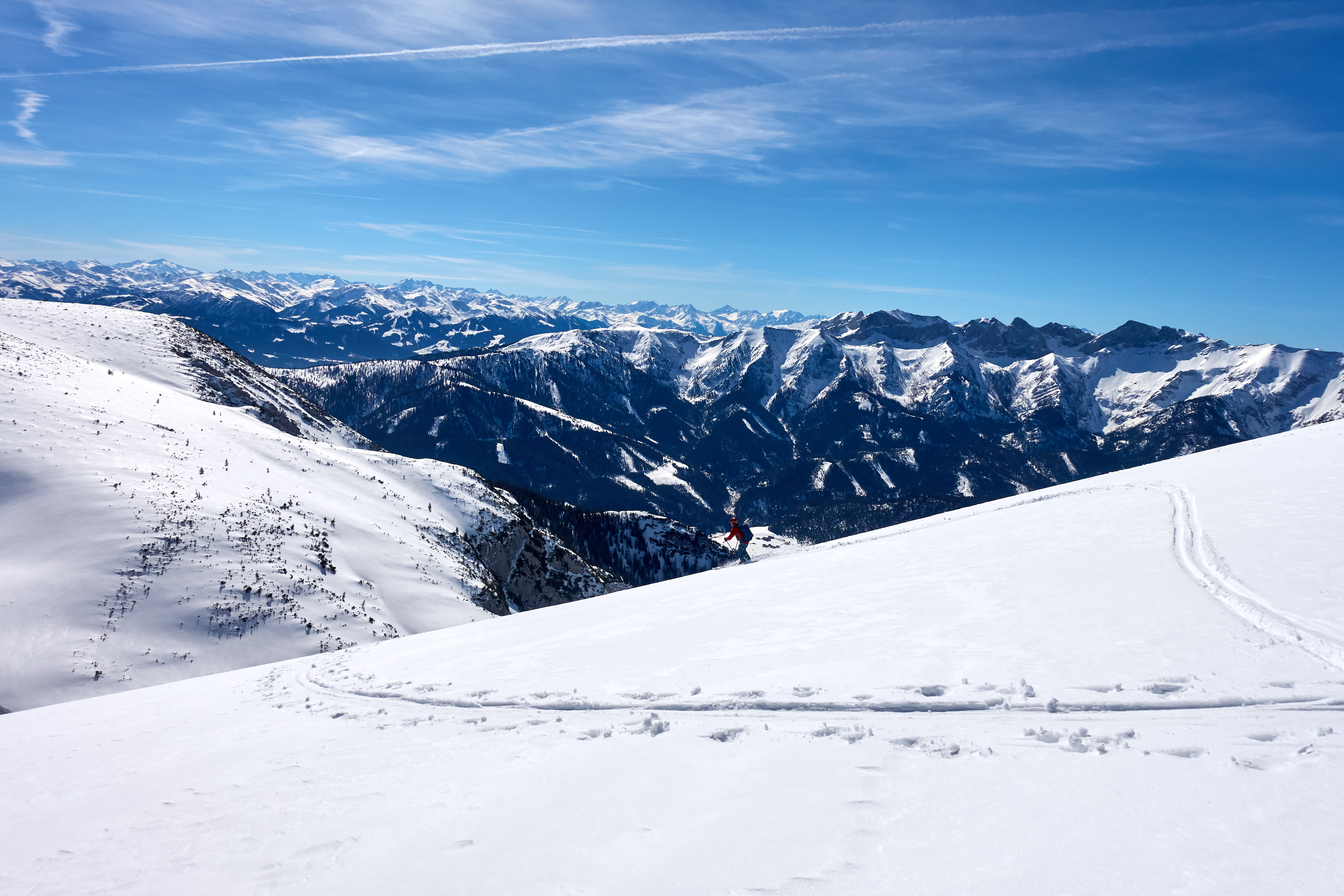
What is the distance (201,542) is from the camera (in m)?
31.8

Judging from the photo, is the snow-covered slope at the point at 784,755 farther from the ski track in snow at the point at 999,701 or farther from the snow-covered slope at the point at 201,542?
the snow-covered slope at the point at 201,542

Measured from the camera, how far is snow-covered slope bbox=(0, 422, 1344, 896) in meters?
5.93

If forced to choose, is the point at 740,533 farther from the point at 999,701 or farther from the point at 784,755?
the point at 784,755

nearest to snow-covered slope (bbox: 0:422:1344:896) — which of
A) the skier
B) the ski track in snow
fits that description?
the ski track in snow

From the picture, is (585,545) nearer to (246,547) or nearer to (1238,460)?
(246,547)

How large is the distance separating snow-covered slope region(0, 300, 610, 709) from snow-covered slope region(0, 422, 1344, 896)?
33.3 ft

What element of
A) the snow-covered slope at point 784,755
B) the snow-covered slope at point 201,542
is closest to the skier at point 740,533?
the snow-covered slope at point 201,542

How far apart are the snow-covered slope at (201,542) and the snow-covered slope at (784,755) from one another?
10.2m

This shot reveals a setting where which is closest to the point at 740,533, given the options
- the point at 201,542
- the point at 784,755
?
the point at 201,542

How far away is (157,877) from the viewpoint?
6680mm

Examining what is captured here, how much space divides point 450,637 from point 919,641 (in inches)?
573

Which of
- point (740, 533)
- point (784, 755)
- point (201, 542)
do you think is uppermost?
point (784, 755)

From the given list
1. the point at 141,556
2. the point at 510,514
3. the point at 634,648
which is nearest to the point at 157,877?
the point at 634,648

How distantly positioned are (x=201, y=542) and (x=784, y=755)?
1370 inches
